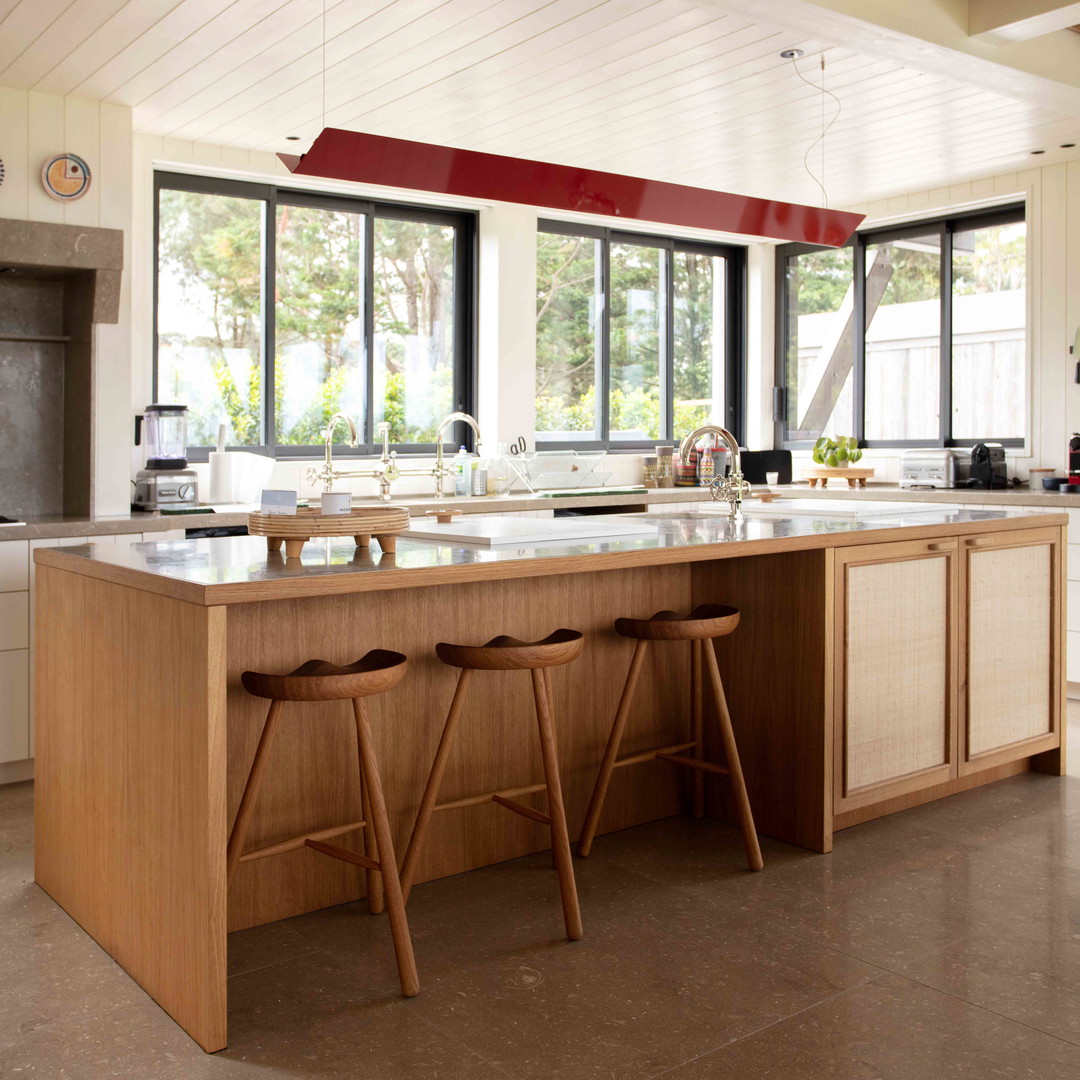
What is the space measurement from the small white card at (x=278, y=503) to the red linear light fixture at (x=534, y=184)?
0.76m

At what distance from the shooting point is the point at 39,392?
15.5ft

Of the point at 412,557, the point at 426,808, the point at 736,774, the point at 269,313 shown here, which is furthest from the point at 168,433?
the point at 736,774

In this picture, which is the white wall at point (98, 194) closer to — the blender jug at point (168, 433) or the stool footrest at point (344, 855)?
the blender jug at point (168, 433)

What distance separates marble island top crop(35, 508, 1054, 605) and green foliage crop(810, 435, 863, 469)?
121 inches

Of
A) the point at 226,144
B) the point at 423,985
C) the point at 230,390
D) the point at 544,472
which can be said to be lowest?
the point at 423,985

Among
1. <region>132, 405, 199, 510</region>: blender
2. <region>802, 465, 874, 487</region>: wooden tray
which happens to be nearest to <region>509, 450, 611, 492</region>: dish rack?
<region>802, 465, 874, 487</region>: wooden tray

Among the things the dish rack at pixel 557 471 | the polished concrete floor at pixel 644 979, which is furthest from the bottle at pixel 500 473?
the polished concrete floor at pixel 644 979

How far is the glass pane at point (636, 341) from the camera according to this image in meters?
7.03

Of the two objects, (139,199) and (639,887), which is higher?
(139,199)

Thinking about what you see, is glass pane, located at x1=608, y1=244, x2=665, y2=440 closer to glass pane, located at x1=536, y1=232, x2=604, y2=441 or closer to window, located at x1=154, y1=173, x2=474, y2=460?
glass pane, located at x1=536, y1=232, x2=604, y2=441

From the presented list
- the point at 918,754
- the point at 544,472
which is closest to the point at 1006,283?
the point at 544,472

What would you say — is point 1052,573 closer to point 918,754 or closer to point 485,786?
point 918,754

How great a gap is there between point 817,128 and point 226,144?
107 inches

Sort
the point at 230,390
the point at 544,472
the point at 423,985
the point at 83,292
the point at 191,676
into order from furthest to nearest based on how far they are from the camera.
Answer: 1. the point at 544,472
2. the point at 230,390
3. the point at 83,292
4. the point at 423,985
5. the point at 191,676
